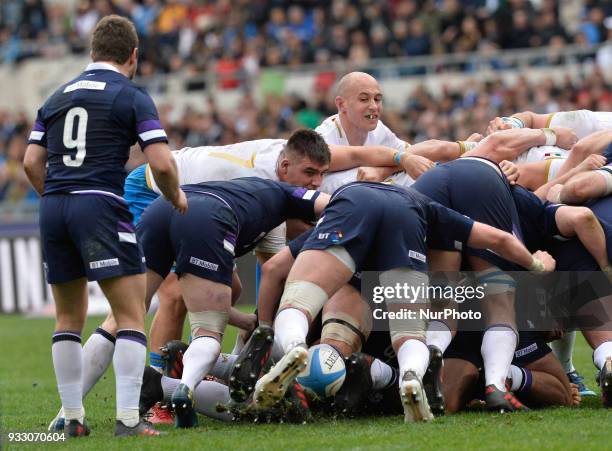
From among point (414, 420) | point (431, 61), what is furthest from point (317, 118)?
point (414, 420)

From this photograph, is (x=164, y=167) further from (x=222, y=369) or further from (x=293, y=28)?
(x=293, y=28)

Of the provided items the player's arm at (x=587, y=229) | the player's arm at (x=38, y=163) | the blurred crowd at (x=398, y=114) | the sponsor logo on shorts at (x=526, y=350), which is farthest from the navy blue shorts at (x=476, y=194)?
the blurred crowd at (x=398, y=114)

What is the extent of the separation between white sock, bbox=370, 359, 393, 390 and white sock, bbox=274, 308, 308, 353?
621mm

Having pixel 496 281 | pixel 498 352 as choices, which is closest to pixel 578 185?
pixel 496 281

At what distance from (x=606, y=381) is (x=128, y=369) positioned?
2.88m

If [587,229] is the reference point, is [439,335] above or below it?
below

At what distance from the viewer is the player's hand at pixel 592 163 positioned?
8.39 meters

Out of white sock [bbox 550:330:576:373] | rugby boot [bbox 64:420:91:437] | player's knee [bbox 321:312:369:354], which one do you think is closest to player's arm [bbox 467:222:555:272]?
player's knee [bbox 321:312:369:354]

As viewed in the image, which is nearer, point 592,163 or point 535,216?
point 535,216

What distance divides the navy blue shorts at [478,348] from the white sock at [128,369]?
215 cm

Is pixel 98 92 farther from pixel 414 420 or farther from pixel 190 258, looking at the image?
pixel 414 420

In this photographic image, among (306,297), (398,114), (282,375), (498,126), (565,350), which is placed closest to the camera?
(282,375)

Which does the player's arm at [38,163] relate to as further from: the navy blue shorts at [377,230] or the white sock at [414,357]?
the white sock at [414,357]

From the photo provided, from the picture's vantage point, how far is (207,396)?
7.53m
